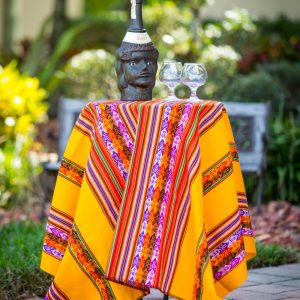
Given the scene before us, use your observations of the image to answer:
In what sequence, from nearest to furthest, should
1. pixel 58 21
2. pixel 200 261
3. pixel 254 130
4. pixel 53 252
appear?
pixel 200 261
pixel 53 252
pixel 254 130
pixel 58 21

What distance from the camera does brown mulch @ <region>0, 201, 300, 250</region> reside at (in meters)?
7.08

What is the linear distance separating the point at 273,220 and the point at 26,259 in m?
2.92

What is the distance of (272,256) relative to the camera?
6.11 m

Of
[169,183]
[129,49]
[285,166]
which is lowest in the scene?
[285,166]

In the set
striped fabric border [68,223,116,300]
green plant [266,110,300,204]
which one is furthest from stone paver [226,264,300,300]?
green plant [266,110,300,204]

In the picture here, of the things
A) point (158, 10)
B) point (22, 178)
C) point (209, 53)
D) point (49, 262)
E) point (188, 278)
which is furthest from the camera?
point (158, 10)

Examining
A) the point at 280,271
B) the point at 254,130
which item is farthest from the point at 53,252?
the point at 254,130

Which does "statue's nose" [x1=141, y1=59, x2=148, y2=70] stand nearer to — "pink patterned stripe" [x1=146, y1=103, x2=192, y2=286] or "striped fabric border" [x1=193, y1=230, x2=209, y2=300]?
"pink patterned stripe" [x1=146, y1=103, x2=192, y2=286]

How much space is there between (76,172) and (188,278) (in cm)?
85

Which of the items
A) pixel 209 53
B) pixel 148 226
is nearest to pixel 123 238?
pixel 148 226

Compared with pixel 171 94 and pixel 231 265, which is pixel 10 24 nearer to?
pixel 171 94

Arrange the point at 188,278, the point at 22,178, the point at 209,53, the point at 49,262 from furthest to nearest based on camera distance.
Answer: the point at 209,53 → the point at 22,178 → the point at 49,262 → the point at 188,278

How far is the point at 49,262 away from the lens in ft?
15.0

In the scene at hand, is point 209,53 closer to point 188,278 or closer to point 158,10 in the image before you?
point 158,10
